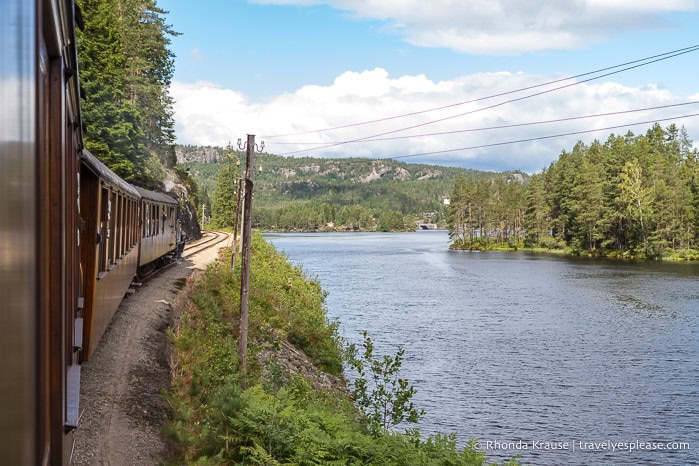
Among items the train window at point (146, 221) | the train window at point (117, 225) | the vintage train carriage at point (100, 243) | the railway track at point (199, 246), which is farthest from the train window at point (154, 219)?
the railway track at point (199, 246)

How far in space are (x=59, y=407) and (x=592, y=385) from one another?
2167 centimetres

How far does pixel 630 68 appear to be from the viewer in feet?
83.3

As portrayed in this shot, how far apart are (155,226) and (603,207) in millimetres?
77391

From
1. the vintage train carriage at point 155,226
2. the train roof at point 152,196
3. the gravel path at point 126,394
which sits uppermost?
the train roof at point 152,196

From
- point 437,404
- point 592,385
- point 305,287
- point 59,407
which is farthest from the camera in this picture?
point 305,287

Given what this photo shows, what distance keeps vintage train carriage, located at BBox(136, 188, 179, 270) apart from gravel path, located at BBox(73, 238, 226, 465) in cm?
301

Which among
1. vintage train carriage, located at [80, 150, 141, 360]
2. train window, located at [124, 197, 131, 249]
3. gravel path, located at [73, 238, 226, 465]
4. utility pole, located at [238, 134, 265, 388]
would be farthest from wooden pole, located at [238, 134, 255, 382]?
vintage train carriage, located at [80, 150, 141, 360]

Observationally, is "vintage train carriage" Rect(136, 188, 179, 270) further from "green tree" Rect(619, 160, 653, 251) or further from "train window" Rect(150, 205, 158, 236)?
"green tree" Rect(619, 160, 653, 251)

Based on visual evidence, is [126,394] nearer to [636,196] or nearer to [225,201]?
[636,196]

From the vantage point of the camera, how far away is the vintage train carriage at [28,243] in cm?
200

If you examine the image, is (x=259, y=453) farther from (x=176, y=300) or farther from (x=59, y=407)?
(x=176, y=300)

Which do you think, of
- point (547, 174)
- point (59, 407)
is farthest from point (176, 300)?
point (547, 174)

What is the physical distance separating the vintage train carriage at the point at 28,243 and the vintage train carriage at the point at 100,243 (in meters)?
4.50

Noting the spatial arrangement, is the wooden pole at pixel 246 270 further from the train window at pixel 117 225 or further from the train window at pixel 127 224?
the train window at pixel 117 225
